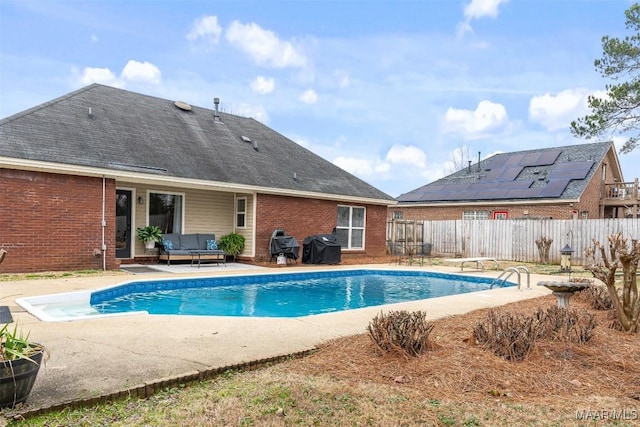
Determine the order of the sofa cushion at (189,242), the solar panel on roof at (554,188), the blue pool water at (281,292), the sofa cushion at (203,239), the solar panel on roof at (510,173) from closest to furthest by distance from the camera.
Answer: the blue pool water at (281,292), the sofa cushion at (189,242), the sofa cushion at (203,239), the solar panel on roof at (554,188), the solar panel on roof at (510,173)

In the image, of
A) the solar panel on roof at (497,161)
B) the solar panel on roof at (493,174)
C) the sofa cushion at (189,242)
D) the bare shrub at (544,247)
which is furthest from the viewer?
the solar panel on roof at (497,161)

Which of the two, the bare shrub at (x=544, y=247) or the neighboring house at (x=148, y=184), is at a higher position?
the neighboring house at (x=148, y=184)

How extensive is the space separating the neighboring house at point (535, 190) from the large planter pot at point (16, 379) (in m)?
22.6

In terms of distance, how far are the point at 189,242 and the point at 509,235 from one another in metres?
13.3

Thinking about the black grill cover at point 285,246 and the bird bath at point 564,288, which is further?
the black grill cover at point 285,246

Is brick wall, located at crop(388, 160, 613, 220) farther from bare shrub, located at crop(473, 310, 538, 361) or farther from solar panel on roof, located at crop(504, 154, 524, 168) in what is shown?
bare shrub, located at crop(473, 310, 538, 361)

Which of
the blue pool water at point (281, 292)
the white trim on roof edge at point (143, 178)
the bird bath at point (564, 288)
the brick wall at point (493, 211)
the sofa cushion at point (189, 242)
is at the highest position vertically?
the white trim on roof edge at point (143, 178)

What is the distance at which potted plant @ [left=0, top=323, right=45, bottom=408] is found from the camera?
9.62 feet

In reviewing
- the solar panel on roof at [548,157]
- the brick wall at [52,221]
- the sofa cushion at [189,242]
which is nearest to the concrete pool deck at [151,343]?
the brick wall at [52,221]

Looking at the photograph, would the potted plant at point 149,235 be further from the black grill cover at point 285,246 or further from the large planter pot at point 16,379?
→ the large planter pot at point 16,379

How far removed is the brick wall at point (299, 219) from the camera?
1541 centimetres

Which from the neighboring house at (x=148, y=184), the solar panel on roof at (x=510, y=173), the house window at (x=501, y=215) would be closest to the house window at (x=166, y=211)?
the neighboring house at (x=148, y=184)

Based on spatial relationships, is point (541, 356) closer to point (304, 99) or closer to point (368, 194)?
point (368, 194)

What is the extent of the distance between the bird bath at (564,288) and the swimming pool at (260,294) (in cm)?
402
